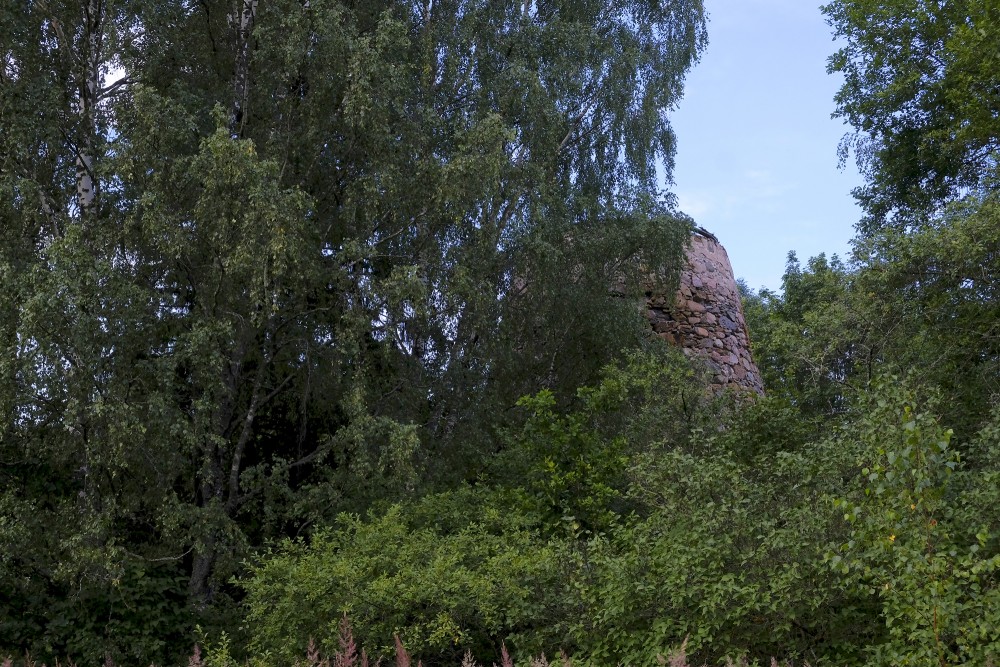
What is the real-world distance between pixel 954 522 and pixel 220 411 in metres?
9.08

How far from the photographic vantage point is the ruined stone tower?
20297 millimetres

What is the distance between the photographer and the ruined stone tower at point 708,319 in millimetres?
20297

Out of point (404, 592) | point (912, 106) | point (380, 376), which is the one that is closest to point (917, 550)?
point (404, 592)

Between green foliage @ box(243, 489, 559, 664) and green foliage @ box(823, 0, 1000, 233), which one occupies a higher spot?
green foliage @ box(823, 0, 1000, 233)

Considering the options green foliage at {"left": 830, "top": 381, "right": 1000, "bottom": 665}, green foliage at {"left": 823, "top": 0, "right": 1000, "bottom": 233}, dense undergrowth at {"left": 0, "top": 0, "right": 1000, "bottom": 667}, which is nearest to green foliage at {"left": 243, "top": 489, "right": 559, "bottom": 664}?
dense undergrowth at {"left": 0, "top": 0, "right": 1000, "bottom": 667}

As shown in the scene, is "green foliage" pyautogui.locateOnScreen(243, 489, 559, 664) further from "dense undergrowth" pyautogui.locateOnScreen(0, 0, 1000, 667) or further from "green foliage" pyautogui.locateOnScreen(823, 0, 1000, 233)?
"green foliage" pyautogui.locateOnScreen(823, 0, 1000, 233)

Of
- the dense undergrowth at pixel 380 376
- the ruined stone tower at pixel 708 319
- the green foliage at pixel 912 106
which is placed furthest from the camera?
the ruined stone tower at pixel 708 319

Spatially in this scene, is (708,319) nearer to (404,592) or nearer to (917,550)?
(404,592)

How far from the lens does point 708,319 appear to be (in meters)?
20.8

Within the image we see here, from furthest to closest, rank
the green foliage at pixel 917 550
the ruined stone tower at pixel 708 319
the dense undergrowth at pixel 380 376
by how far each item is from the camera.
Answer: the ruined stone tower at pixel 708 319 < the dense undergrowth at pixel 380 376 < the green foliage at pixel 917 550

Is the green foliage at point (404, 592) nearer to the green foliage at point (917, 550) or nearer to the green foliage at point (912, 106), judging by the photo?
the green foliage at point (917, 550)

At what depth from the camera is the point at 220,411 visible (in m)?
13.4

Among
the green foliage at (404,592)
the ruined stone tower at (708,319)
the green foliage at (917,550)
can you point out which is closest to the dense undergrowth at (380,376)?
the green foliage at (404,592)

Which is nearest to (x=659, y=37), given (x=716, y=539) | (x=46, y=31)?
(x=46, y=31)
